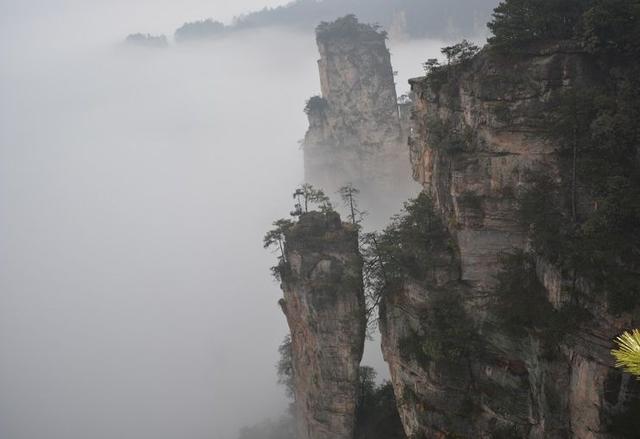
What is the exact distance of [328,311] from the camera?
31.3 metres

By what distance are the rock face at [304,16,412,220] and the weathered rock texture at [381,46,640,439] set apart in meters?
45.3

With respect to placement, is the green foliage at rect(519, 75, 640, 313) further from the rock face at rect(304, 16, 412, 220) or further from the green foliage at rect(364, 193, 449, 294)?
the rock face at rect(304, 16, 412, 220)

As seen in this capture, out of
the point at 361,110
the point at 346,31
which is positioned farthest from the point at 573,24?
the point at 346,31

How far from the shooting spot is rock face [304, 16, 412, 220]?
235ft

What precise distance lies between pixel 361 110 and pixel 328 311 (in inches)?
1868

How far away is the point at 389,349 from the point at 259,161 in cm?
13774

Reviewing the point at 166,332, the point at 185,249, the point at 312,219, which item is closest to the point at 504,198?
the point at 312,219

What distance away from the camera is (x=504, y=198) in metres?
23.1

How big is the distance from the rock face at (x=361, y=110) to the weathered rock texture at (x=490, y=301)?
149 ft

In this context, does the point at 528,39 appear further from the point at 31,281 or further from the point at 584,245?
the point at 31,281

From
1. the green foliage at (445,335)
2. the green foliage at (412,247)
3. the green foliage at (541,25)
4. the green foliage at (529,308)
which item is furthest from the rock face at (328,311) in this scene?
the green foliage at (541,25)

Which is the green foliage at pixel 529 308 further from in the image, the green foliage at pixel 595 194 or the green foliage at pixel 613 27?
the green foliage at pixel 613 27

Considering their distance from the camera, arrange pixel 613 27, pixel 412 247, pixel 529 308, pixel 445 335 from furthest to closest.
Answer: pixel 412 247, pixel 445 335, pixel 529 308, pixel 613 27

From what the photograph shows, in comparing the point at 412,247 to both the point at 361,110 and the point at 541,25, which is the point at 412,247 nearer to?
the point at 541,25
